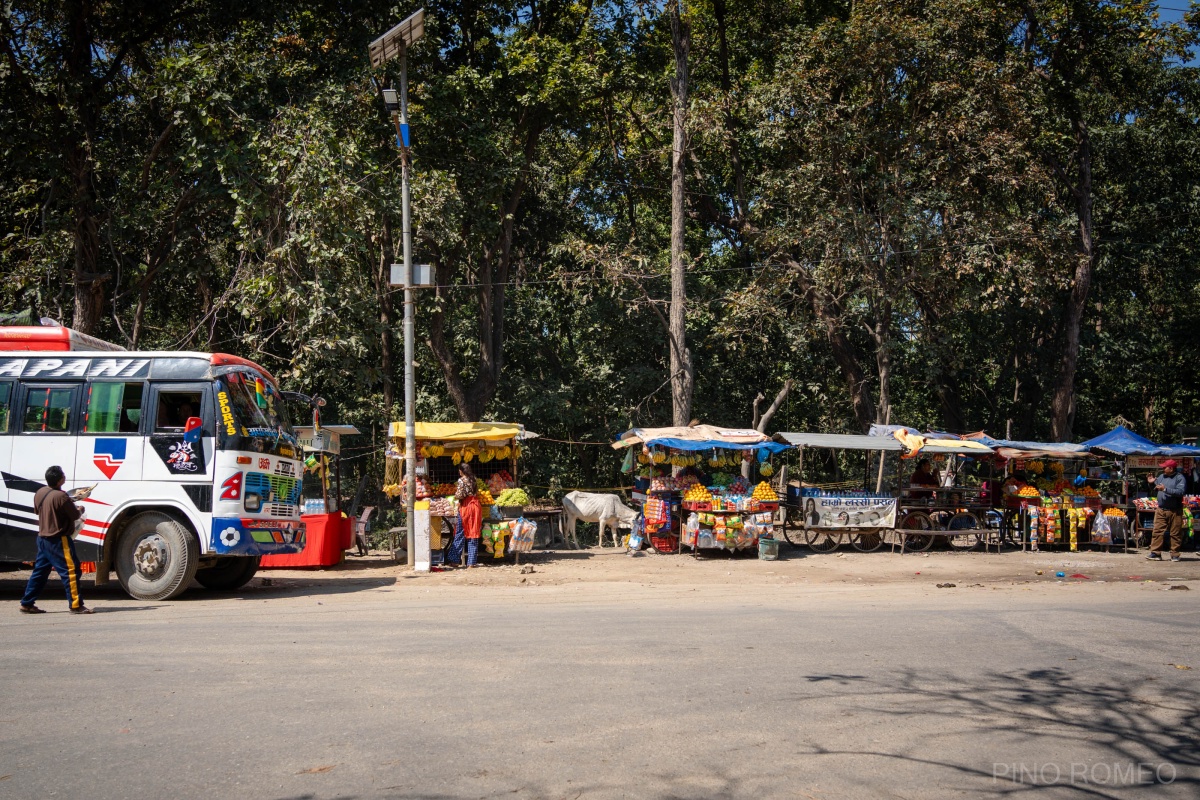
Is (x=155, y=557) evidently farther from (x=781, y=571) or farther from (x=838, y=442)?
(x=838, y=442)

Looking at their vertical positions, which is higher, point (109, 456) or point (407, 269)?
point (407, 269)

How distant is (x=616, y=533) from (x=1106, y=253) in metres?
19.6

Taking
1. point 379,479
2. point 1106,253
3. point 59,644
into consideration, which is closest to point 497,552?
point 59,644

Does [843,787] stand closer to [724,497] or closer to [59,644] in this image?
[59,644]

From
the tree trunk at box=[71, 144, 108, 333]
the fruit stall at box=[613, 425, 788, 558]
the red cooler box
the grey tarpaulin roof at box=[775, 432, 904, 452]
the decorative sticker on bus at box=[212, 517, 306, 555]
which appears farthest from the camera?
the tree trunk at box=[71, 144, 108, 333]

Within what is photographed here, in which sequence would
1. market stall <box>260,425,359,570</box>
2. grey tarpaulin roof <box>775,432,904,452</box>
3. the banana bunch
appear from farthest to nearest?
grey tarpaulin roof <box>775,432,904,452</box> < the banana bunch < market stall <box>260,425,359,570</box>

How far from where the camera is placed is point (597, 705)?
257 inches

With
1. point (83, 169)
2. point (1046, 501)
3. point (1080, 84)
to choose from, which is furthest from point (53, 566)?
point (1080, 84)

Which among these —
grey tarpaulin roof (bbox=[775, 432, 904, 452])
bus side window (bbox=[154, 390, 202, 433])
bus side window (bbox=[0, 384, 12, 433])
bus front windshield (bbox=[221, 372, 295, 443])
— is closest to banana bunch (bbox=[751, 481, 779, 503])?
grey tarpaulin roof (bbox=[775, 432, 904, 452])

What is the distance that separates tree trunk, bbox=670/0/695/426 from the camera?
76.5ft

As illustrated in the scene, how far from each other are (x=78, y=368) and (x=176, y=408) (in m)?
1.53

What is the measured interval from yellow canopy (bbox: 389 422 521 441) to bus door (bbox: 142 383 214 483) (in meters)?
5.36

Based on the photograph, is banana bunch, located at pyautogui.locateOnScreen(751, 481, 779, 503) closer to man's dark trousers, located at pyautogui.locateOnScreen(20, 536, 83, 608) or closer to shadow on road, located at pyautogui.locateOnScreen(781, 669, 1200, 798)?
shadow on road, located at pyautogui.locateOnScreen(781, 669, 1200, 798)

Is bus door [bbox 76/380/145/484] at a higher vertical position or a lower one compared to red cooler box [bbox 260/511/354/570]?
higher
